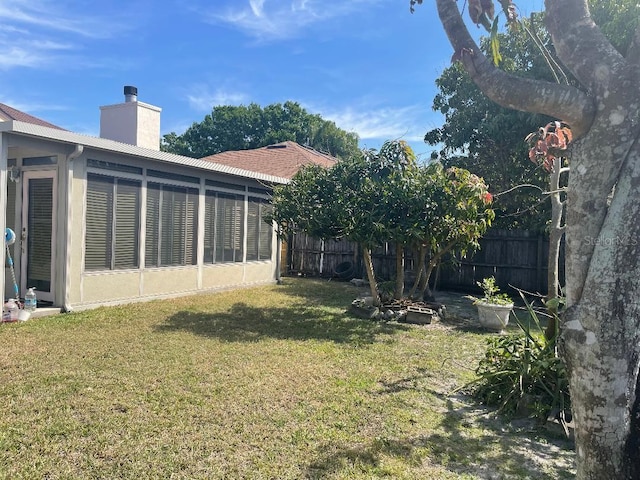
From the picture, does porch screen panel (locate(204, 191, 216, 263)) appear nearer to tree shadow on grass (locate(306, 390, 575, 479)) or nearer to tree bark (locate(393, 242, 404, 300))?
tree bark (locate(393, 242, 404, 300))

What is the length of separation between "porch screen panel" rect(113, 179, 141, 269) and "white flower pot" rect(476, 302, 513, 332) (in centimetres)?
629

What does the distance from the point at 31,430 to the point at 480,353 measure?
5.01m

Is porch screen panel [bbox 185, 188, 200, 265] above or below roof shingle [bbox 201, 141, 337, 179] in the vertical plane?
below

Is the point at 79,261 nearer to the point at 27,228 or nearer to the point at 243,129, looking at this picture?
the point at 27,228

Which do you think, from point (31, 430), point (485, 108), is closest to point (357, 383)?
point (31, 430)

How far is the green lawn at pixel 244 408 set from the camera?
2875 mm

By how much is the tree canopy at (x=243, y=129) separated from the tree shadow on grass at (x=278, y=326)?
27.5m

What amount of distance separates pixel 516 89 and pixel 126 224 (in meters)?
7.46

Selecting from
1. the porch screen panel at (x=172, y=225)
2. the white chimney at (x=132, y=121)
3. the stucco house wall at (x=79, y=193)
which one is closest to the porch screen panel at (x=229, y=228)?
the stucco house wall at (x=79, y=193)

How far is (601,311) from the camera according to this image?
1696mm

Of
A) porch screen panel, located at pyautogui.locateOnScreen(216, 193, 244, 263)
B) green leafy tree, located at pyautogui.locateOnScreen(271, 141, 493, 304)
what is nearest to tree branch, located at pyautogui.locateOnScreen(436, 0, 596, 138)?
green leafy tree, located at pyautogui.locateOnScreen(271, 141, 493, 304)

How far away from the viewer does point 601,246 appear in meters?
1.70

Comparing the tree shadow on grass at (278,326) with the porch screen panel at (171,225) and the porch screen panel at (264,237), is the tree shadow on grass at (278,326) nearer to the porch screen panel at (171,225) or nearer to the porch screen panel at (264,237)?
the porch screen panel at (171,225)

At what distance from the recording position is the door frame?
7301mm
